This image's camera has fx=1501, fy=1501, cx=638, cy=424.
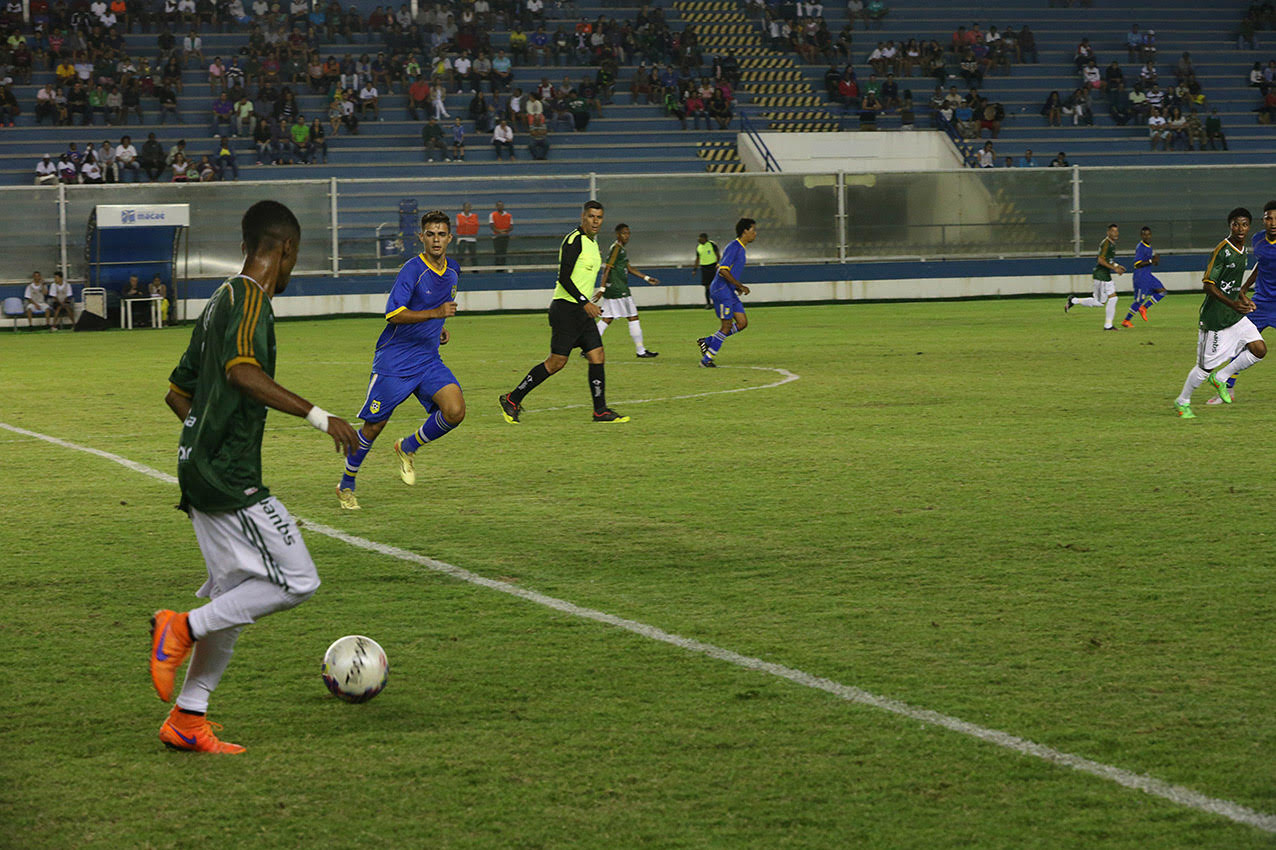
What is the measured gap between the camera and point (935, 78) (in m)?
50.2

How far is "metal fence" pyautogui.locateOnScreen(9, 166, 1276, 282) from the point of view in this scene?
119 ft

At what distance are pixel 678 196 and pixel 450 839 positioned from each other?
36.5 metres

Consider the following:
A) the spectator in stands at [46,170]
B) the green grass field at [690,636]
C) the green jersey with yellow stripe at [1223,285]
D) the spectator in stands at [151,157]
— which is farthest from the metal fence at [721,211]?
the green jersey with yellow stripe at [1223,285]

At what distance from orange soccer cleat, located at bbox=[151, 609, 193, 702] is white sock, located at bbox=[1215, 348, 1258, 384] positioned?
1225 cm

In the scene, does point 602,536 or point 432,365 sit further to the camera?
point 432,365

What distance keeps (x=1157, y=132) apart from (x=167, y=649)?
159 ft

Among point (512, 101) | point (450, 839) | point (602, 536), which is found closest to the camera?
point (450, 839)

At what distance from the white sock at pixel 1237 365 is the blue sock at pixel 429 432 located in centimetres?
820

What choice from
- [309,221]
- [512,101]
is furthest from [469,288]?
[512,101]

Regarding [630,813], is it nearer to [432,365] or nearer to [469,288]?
[432,365]

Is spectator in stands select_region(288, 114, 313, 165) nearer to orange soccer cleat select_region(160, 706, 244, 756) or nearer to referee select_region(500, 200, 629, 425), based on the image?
referee select_region(500, 200, 629, 425)

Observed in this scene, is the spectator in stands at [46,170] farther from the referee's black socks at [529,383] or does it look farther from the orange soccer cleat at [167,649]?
the orange soccer cleat at [167,649]

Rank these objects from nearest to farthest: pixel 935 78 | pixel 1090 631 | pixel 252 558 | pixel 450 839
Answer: pixel 450 839
pixel 252 558
pixel 1090 631
pixel 935 78

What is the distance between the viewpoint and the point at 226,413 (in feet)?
16.4
